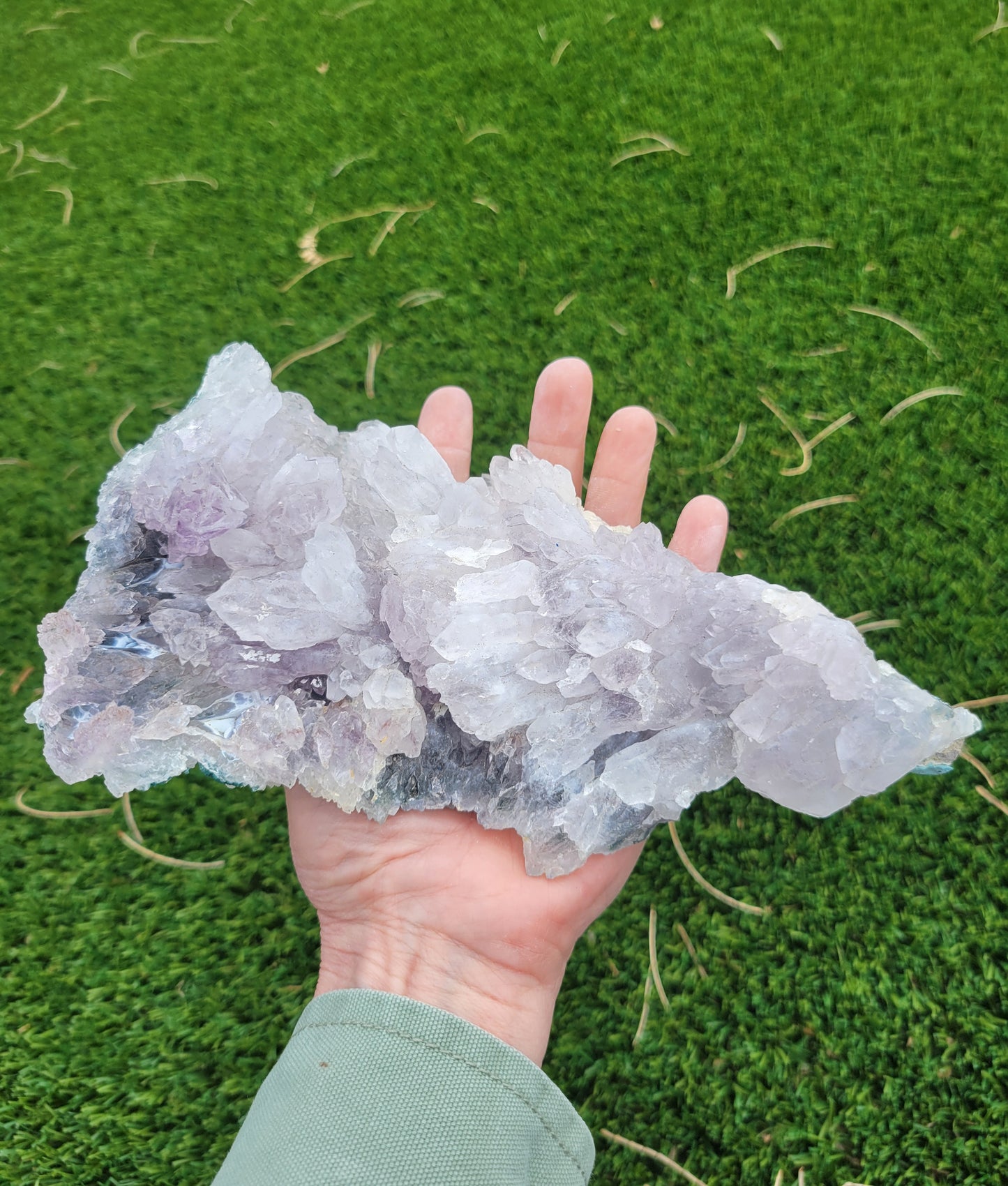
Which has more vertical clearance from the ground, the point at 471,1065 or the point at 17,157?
the point at 17,157

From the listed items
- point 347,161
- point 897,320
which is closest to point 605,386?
point 897,320

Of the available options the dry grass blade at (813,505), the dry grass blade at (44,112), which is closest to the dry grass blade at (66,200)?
the dry grass blade at (44,112)

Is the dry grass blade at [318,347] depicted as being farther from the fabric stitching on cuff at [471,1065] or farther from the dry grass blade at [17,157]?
the fabric stitching on cuff at [471,1065]

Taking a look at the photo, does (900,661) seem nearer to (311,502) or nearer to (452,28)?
(311,502)

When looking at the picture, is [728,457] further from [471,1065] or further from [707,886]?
[471,1065]

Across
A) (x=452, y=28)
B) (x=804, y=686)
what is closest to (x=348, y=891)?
(x=804, y=686)

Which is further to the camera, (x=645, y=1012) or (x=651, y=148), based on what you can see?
(x=651, y=148)
